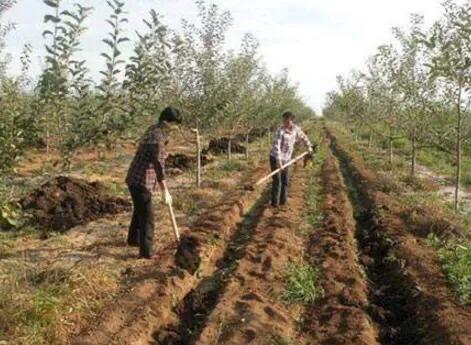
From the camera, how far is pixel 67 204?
11359mm

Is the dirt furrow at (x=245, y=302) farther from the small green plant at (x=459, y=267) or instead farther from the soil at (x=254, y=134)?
the soil at (x=254, y=134)

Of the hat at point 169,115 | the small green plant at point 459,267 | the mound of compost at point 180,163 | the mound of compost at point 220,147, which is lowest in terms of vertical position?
the small green plant at point 459,267

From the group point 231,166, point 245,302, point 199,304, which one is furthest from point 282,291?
point 231,166

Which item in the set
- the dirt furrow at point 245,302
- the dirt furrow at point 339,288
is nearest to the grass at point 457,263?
the dirt furrow at point 339,288

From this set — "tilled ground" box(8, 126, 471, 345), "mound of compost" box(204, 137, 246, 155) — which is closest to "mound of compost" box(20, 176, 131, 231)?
"tilled ground" box(8, 126, 471, 345)

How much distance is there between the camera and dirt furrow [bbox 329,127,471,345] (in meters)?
6.45

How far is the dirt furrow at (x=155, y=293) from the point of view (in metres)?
6.07

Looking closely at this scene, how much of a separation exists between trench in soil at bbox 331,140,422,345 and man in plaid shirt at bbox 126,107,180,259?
2978 millimetres

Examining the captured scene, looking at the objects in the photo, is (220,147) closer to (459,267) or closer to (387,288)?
(387,288)

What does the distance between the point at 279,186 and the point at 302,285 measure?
5028mm

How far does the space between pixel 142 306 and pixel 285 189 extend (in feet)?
20.9

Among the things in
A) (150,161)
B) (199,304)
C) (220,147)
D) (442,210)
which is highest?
(150,161)

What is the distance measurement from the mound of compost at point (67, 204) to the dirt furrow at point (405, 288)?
469cm

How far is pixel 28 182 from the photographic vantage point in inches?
592
